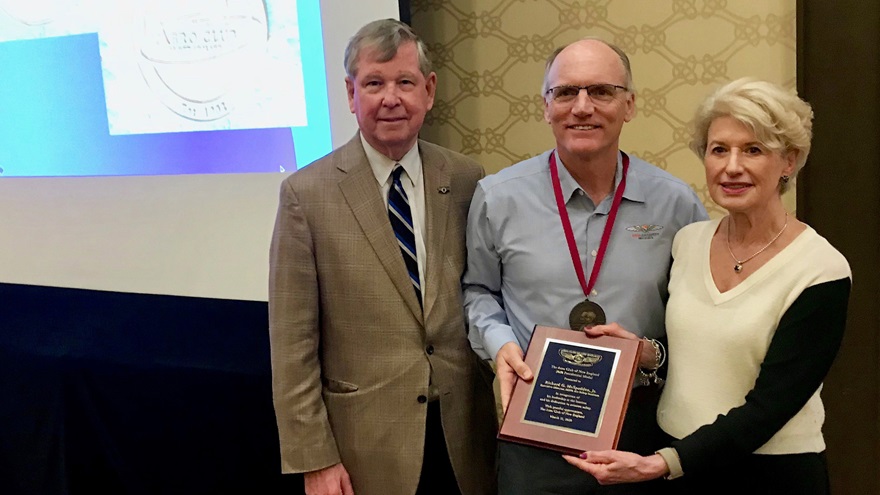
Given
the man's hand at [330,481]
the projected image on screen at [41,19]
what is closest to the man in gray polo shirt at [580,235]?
the man's hand at [330,481]

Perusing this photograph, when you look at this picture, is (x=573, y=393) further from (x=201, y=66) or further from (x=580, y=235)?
(x=201, y=66)

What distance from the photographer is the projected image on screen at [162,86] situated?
233 centimetres

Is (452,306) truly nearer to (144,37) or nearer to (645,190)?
(645,190)

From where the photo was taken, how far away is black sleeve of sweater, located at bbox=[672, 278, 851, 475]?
1207 millimetres

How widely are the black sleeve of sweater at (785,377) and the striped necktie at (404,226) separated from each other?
0.66 meters

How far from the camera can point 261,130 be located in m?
2.42

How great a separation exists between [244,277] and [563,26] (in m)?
1.35

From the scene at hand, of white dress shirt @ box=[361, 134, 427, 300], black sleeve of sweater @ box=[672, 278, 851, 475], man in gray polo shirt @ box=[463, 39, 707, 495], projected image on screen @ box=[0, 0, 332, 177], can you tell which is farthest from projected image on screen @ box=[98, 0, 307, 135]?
black sleeve of sweater @ box=[672, 278, 851, 475]

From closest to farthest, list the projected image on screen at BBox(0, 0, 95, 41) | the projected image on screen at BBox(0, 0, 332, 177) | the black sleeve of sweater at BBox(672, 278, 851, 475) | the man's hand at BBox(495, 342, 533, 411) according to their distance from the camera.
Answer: the black sleeve of sweater at BBox(672, 278, 851, 475) → the man's hand at BBox(495, 342, 533, 411) → the projected image on screen at BBox(0, 0, 332, 177) → the projected image on screen at BBox(0, 0, 95, 41)

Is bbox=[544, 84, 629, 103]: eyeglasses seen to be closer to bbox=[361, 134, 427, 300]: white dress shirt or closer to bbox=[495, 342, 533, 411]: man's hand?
bbox=[361, 134, 427, 300]: white dress shirt

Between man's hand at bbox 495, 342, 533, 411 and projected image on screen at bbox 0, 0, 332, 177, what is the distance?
1.10m

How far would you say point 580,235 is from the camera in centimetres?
152

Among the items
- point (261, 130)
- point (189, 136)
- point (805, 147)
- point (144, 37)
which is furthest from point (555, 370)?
point (144, 37)

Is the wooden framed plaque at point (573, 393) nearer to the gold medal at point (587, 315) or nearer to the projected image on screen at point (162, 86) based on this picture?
the gold medal at point (587, 315)
